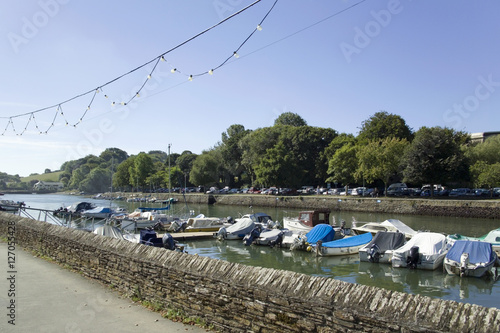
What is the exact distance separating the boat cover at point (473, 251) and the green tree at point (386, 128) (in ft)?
169

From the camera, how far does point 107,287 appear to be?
9359mm

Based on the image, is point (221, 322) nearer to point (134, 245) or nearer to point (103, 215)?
point (134, 245)

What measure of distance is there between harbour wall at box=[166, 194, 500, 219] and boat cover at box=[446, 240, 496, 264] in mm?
31002

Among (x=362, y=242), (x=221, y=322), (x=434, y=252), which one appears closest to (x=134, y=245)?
(x=221, y=322)

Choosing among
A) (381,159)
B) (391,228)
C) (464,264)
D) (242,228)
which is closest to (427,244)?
(464,264)

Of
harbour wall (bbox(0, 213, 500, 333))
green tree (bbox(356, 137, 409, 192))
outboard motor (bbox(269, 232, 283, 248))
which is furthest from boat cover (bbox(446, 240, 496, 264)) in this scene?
green tree (bbox(356, 137, 409, 192))

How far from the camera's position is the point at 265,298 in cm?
586

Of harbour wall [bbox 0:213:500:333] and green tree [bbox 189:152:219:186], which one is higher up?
green tree [bbox 189:152:219:186]

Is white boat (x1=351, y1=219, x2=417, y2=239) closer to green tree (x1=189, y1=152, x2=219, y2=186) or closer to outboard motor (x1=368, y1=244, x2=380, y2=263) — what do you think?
outboard motor (x1=368, y1=244, x2=380, y2=263)

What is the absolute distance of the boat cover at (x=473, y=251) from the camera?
751 inches

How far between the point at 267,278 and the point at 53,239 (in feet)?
31.8

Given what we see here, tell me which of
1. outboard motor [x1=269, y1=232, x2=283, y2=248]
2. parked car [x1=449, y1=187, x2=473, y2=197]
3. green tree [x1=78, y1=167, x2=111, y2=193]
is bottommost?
outboard motor [x1=269, y1=232, x2=283, y2=248]

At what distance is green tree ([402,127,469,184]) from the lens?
54.1 metres

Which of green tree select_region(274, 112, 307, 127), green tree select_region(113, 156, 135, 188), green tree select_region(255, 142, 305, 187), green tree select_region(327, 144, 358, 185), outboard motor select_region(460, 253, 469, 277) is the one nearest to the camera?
Answer: outboard motor select_region(460, 253, 469, 277)
